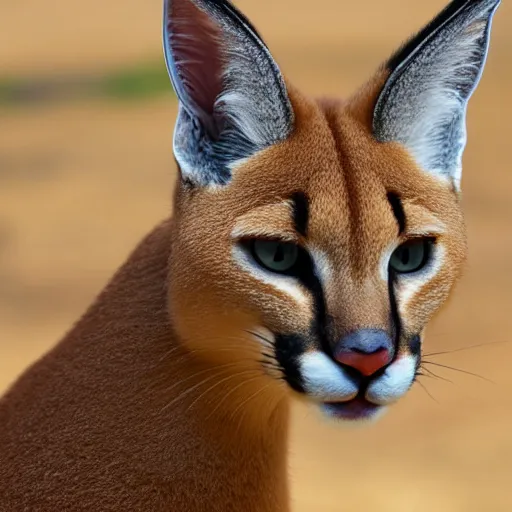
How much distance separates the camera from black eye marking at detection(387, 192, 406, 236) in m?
3.68

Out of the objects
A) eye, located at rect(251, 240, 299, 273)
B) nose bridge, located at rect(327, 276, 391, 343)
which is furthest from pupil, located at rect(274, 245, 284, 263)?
nose bridge, located at rect(327, 276, 391, 343)

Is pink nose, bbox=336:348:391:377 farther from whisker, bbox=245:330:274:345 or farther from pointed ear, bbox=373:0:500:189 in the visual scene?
pointed ear, bbox=373:0:500:189

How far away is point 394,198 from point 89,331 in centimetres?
115

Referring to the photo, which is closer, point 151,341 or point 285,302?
point 285,302

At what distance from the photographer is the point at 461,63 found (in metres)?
3.96

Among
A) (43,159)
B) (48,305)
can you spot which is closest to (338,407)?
(48,305)

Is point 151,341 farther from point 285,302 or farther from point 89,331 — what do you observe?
point 285,302

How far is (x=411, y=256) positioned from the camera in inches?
146

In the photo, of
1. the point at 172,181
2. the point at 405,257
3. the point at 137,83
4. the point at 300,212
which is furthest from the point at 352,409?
the point at 137,83

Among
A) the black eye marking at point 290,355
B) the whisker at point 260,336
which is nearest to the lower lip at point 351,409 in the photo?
the black eye marking at point 290,355

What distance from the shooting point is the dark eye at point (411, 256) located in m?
3.68

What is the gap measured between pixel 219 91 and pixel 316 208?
0.50m

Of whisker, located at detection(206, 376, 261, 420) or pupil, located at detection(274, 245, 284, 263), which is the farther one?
whisker, located at detection(206, 376, 261, 420)

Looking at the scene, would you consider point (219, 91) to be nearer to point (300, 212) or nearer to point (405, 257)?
point (300, 212)
